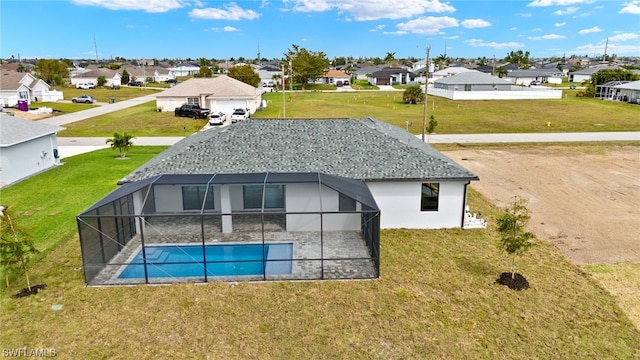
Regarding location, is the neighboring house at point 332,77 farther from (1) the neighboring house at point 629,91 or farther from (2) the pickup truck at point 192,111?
(2) the pickup truck at point 192,111

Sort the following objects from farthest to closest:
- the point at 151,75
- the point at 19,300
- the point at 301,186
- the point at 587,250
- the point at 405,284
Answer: the point at 151,75
the point at 301,186
the point at 587,250
the point at 405,284
the point at 19,300

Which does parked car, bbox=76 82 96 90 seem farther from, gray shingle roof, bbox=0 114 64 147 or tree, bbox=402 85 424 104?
gray shingle roof, bbox=0 114 64 147

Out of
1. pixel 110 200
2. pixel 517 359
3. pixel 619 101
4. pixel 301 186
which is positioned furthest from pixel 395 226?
pixel 619 101

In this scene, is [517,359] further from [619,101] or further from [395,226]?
[619,101]

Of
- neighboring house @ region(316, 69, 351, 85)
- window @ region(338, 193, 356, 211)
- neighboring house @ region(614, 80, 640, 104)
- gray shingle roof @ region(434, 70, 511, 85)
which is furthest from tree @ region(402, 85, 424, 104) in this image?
window @ region(338, 193, 356, 211)

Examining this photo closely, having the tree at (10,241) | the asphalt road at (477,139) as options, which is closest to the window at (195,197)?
the tree at (10,241)

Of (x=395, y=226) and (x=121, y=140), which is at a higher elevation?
(x=121, y=140)
